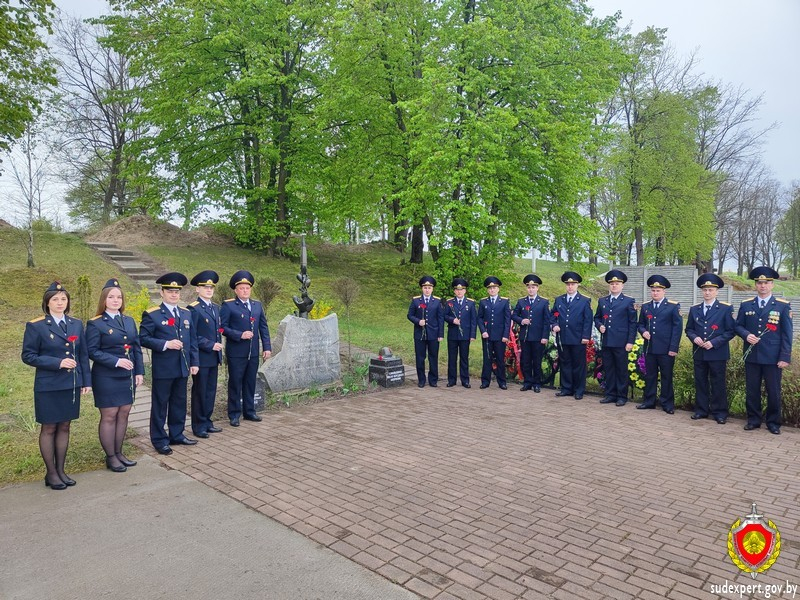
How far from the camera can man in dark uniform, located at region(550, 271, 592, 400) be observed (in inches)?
361

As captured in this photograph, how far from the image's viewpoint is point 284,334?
910 cm

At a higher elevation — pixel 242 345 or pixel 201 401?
pixel 242 345

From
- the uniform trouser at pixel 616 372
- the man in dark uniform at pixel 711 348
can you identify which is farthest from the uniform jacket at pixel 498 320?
the man in dark uniform at pixel 711 348

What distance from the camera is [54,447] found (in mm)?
5105

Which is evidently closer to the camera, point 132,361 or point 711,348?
point 132,361

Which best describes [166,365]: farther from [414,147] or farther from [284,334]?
[414,147]

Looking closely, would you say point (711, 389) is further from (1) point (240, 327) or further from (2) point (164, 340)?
(2) point (164, 340)

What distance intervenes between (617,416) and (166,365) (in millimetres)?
6049

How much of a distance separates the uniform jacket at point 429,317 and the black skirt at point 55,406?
239 inches

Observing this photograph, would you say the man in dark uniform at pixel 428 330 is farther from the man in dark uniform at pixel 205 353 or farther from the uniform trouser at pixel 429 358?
the man in dark uniform at pixel 205 353

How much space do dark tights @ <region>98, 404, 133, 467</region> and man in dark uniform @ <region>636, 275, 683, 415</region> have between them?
7.07 metres

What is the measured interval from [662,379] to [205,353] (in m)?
6.54

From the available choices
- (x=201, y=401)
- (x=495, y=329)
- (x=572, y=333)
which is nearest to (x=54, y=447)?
(x=201, y=401)

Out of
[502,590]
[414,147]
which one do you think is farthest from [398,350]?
[502,590]
